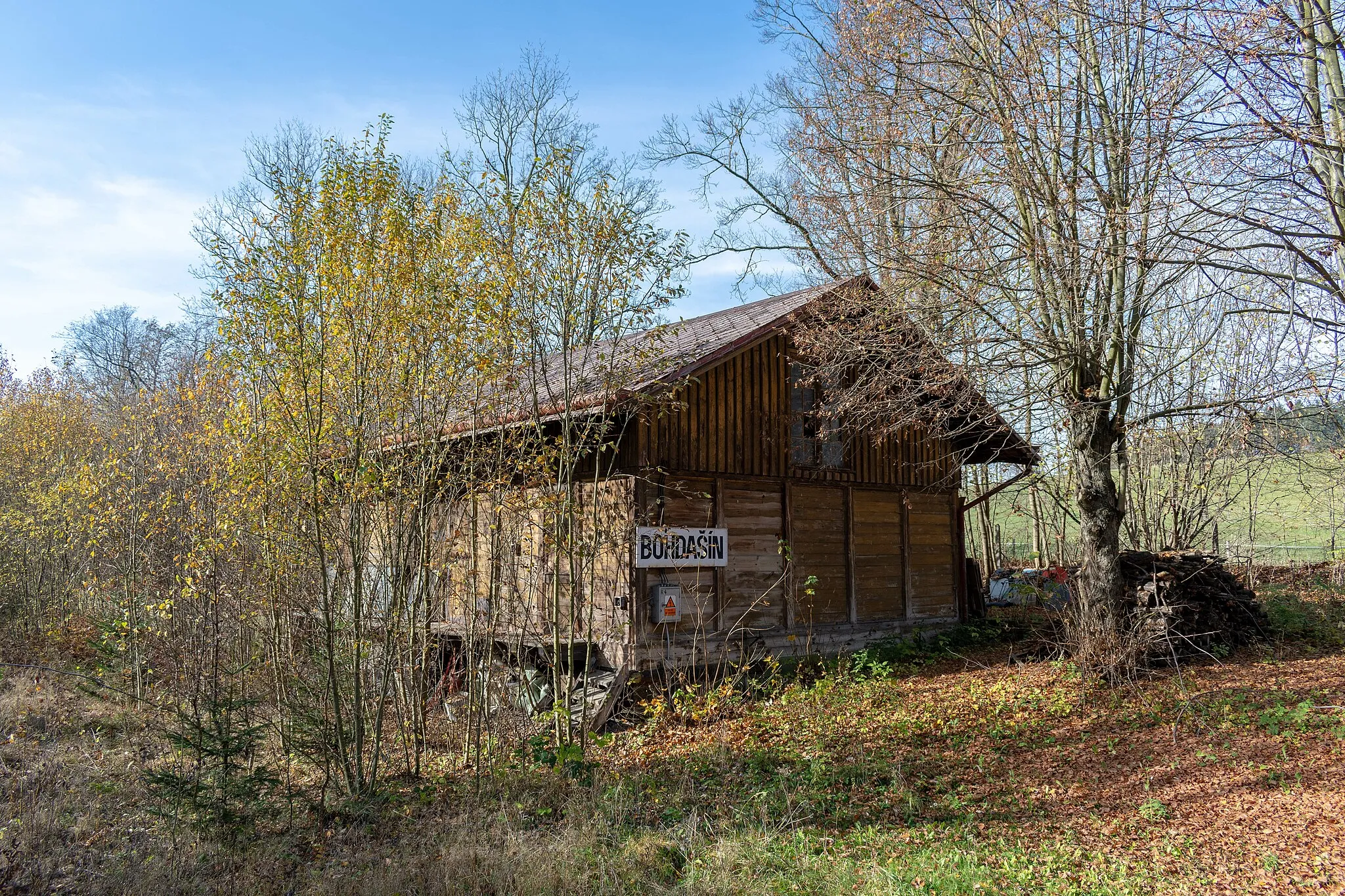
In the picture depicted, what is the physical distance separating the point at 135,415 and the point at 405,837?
32.2 ft

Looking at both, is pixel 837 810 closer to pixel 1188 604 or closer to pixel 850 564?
pixel 1188 604

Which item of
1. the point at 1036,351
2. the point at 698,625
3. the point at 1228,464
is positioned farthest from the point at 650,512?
the point at 1228,464

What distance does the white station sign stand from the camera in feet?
34.2

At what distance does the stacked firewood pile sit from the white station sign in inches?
202

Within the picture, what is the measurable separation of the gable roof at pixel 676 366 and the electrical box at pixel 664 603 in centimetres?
261

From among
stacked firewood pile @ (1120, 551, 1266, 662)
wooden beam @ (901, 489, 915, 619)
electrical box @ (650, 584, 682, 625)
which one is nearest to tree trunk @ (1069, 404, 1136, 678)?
stacked firewood pile @ (1120, 551, 1266, 662)

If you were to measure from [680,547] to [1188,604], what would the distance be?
249 inches

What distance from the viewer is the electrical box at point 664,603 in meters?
10.5

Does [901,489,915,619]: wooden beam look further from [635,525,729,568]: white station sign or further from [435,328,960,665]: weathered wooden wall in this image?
[635,525,729,568]: white station sign

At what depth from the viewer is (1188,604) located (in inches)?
398

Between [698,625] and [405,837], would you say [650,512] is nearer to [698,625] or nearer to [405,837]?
[698,625]

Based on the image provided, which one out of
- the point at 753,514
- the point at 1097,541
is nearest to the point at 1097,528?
the point at 1097,541

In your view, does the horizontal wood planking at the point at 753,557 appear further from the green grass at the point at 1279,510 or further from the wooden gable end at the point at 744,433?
the green grass at the point at 1279,510

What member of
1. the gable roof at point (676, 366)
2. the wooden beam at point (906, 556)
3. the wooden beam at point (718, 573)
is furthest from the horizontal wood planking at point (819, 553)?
the gable roof at point (676, 366)
